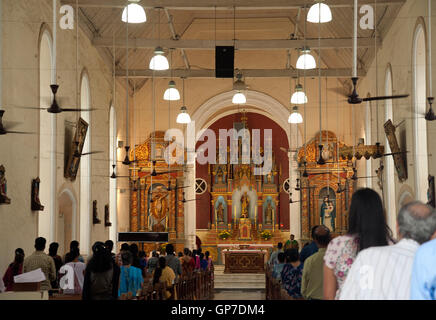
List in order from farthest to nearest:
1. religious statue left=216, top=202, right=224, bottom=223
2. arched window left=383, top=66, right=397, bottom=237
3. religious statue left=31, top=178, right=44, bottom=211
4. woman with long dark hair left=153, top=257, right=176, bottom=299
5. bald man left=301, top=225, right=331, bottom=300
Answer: religious statue left=216, top=202, right=224, bottom=223 < arched window left=383, top=66, right=397, bottom=237 < religious statue left=31, top=178, right=44, bottom=211 < woman with long dark hair left=153, top=257, right=176, bottom=299 < bald man left=301, top=225, right=331, bottom=300

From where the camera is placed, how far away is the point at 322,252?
230 inches

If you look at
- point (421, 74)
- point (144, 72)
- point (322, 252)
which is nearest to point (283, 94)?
point (144, 72)

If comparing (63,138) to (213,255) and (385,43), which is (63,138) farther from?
(213,255)

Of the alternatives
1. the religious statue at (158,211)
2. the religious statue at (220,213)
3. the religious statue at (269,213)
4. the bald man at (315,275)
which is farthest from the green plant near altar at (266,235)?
the bald man at (315,275)

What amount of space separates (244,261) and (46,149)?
36.6 ft

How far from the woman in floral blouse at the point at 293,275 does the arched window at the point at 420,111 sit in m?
6.18

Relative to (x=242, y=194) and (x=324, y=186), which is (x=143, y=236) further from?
(x=242, y=194)

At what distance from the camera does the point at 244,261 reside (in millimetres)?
24234

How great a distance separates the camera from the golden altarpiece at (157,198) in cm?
2520

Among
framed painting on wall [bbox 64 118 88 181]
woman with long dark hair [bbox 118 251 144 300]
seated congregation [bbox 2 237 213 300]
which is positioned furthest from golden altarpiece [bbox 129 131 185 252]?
woman with long dark hair [bbox 118 251 144 300]

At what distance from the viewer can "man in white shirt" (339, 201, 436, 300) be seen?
3.32m

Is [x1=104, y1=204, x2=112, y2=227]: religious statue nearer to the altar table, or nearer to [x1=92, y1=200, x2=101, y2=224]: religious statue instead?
[x1=92, y1=200, x2=101, y2=224]: religious statue

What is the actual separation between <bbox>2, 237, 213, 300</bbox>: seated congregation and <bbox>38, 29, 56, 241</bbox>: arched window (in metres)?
2.80

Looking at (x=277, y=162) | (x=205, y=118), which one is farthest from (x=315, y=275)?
(x=277, y=162)
